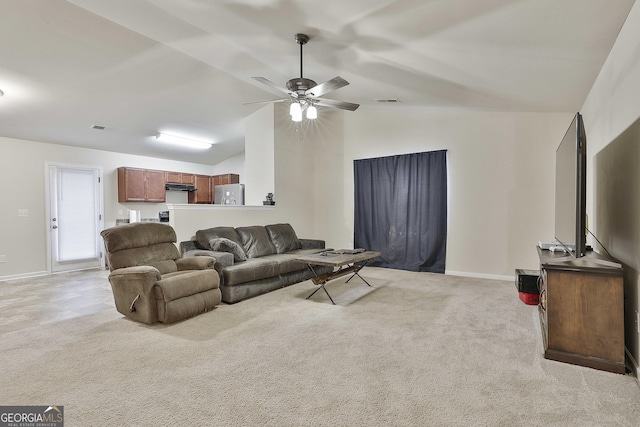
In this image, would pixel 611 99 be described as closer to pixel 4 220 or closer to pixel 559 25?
pixel 559 25

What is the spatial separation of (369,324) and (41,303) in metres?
4.09

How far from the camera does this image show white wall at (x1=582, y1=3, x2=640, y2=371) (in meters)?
2.12

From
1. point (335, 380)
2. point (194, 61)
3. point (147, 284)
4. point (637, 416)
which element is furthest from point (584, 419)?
point (194, 61)

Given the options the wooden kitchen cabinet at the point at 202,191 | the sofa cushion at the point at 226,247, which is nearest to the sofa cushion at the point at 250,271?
the sofa cushion at the point at 226,247

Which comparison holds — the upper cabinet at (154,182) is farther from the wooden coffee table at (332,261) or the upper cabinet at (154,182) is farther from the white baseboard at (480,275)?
the white baseboard at (480,275)

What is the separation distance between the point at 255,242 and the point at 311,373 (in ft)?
9.82

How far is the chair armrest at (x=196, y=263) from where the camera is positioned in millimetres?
3727

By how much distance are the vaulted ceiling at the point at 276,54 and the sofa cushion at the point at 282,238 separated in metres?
2.29

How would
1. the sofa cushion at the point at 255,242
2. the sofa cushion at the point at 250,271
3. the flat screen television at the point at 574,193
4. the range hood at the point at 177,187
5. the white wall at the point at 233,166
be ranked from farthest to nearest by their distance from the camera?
the white wall at the point at 233,166, the range hood at the point at 177,187, the sofa cushion at the point at 255,242, the sofa cushion at the point at 250,271, the flat screen television at the point at 574,193

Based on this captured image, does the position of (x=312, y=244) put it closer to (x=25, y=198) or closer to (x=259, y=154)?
(x=259, y=154)

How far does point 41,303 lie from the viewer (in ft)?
13.2

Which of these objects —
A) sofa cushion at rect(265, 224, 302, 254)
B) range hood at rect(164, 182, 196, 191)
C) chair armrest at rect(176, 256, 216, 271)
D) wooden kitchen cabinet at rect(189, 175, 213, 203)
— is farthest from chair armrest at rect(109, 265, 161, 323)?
wooden kitchen cabinet at rect(189, 175, 213, 203)
